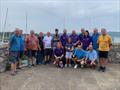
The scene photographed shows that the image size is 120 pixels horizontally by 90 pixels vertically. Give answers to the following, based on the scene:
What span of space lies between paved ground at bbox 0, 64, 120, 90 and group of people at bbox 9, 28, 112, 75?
0.53 metres

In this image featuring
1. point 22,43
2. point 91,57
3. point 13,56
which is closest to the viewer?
point 13,56

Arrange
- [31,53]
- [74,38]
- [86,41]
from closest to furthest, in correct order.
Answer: [31,53] → [86,41] → [74,38]

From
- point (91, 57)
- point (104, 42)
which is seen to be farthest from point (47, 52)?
point (104, 42)

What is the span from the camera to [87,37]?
454 inches

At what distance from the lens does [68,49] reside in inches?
451

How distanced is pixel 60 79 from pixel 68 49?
7.79 ft

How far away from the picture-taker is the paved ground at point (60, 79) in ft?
27.9

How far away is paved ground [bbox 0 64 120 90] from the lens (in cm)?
849

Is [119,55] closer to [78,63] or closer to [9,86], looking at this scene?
[78,63]

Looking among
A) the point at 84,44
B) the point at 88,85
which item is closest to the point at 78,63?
the point at 84,44

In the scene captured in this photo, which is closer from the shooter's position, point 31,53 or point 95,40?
point 31,53

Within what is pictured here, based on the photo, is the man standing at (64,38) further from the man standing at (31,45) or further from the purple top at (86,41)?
the man standing at (31,45)

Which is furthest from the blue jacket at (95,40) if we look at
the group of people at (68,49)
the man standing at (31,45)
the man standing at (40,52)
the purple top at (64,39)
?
the man standing at (31,45)

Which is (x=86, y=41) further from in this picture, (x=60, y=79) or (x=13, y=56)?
(x=13, y=56)
